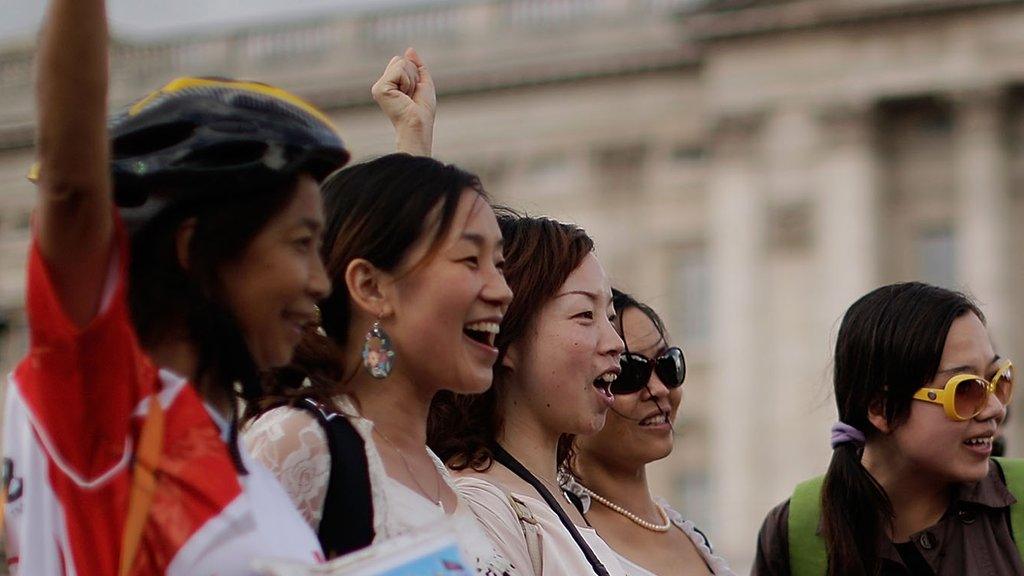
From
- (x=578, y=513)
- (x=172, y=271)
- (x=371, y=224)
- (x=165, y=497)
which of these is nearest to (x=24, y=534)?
(x=165, y=497)

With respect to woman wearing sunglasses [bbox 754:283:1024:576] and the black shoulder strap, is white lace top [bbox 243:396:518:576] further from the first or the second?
woman wearing sunglasses [bbox 754:283:1024:576]

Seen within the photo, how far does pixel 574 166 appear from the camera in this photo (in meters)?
29.6

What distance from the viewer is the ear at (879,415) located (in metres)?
4.48

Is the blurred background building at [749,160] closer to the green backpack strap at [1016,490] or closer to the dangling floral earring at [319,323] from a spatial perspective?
the green backpack strap at [1016,490]

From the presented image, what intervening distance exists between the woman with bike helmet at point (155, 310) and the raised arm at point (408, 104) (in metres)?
1.15

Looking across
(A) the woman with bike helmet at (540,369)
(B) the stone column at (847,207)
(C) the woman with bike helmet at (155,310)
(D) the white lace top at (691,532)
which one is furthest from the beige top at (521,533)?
(B) the stone column at (847,207)

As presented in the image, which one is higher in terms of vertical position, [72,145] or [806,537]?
[72,145]

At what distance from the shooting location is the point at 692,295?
28469mm

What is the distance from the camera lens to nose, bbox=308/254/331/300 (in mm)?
2697

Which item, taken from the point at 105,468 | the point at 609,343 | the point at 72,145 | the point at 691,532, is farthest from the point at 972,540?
the point at 72,145

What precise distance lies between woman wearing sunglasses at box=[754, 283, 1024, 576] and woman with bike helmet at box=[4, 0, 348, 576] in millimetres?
2018

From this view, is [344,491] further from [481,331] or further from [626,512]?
[626,512]

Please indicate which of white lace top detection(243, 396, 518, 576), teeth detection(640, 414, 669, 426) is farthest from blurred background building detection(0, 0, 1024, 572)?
white lace top detection(243, 396, 518, 576)

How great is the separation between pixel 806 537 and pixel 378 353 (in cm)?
147
